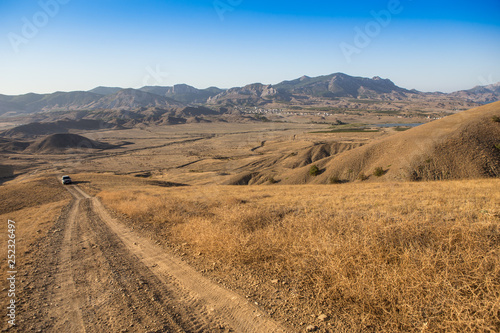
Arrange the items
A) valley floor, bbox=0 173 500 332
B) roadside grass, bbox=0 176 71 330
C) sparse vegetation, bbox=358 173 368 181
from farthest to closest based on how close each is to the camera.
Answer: sparse vegetation, bbox=358 173 368 181
roadside grass, bbox=0 176 71 330
valley floor, bbox=0 173 500 332

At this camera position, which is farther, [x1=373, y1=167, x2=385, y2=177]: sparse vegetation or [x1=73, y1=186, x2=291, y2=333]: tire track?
[x1=373, y1=167, x2=385, y2=177]: sparse vegetation

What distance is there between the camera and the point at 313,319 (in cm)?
431

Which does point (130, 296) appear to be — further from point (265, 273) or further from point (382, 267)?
point (382, 267)

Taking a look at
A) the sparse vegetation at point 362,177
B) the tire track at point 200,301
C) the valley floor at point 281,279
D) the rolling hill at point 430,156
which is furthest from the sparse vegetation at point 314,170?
the tire track at point 200,301

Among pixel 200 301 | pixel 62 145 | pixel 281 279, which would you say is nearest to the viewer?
pixel 200 301

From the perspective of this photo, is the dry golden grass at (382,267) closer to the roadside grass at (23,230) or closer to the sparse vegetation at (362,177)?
the roadside grass at (23,230)

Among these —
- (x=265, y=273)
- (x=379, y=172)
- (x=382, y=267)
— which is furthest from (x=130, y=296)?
(x=379, y=172)

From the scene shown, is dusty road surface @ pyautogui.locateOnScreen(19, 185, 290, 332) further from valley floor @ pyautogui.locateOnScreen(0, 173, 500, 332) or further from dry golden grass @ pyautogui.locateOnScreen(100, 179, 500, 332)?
dry golden grass @ pyautogui.locateOnScreen(100, 179, 500, 332)

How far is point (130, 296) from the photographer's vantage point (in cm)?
535

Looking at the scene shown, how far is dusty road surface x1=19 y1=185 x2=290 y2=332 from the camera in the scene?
14.5 feet

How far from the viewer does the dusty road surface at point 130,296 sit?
4430 mm

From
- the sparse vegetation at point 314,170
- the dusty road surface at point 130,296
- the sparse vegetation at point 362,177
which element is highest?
the dusty road surface at point 130,296

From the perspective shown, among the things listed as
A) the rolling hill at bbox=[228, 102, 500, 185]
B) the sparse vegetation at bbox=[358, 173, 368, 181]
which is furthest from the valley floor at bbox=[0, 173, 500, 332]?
the sparse vegetation at bbox=[358, 173, 368, 181]

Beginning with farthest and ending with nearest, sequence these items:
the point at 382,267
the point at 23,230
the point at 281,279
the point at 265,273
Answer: the point at 23,230 < the point at 265,273 < the point at 281,279 < the point at 382,267
